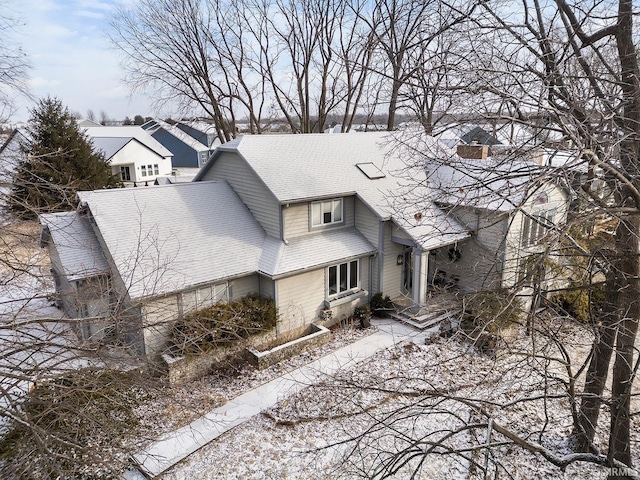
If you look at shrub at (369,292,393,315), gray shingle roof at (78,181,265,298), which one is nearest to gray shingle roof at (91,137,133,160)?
gray shingle roof at (78,181,265,298)

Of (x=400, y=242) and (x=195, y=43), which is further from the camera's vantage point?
(x=195, y=43)

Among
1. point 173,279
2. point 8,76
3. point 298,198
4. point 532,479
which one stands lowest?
point 532,479

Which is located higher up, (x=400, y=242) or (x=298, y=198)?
(x=298, y=198)

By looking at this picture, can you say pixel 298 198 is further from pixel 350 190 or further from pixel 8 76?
pixel 8 76

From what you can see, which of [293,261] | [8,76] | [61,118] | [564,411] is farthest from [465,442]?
[61,118]

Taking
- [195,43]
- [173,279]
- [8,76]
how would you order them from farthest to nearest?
[195,43] < [173,279] < [8,76]

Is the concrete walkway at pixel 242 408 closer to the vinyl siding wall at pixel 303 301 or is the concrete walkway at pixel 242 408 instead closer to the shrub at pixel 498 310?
the shrub at pixel 498 310
